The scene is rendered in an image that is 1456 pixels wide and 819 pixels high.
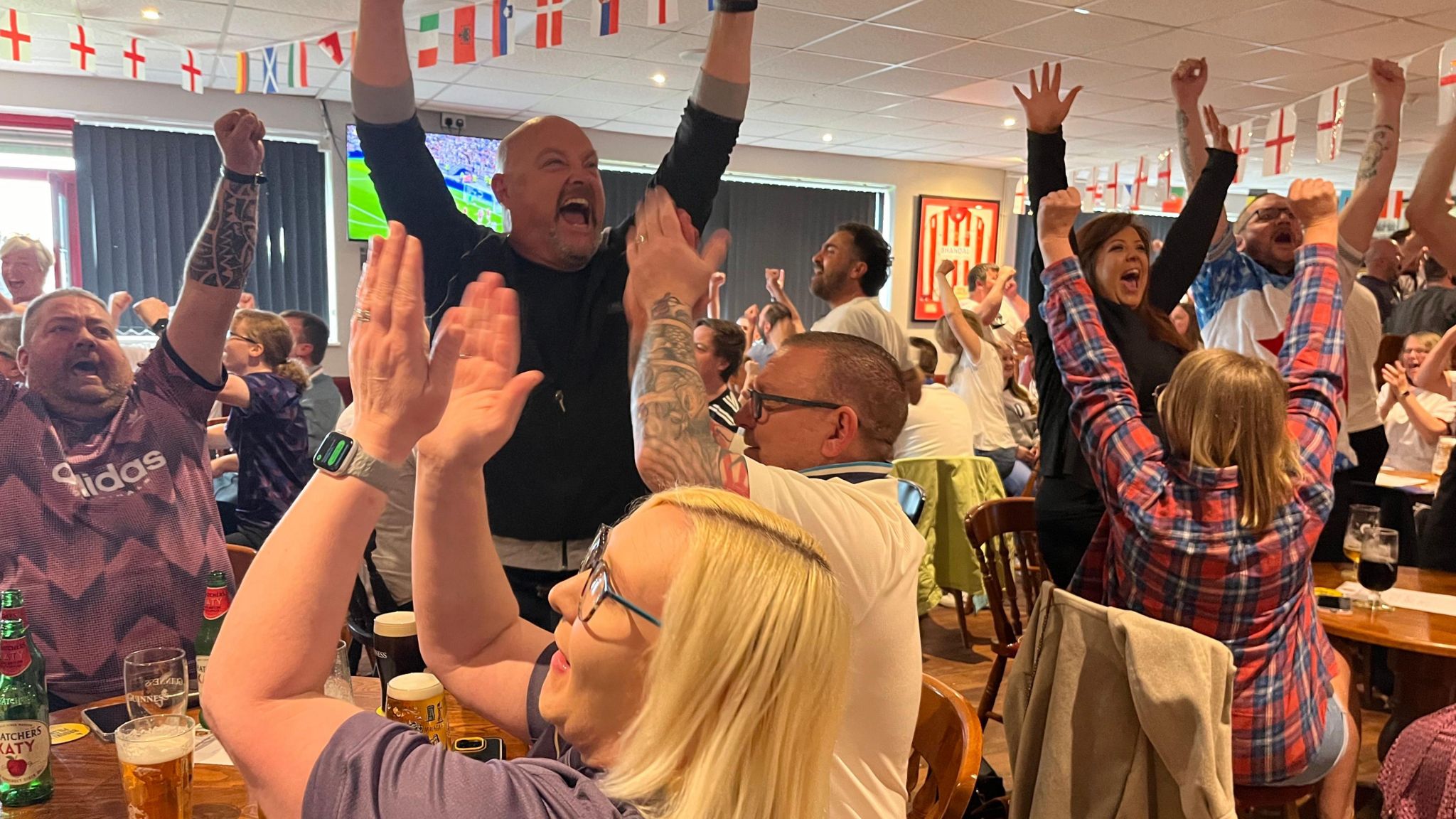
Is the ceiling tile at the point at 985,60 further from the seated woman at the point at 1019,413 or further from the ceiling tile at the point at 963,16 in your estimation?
the seated woman at the point at 1019,413

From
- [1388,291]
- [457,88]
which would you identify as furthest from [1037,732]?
[457,88]

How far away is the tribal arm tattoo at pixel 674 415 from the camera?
115 centimetres

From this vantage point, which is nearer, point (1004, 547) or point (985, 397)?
point (1004, 547)

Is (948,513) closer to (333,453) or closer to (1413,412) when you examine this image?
(1413,412)

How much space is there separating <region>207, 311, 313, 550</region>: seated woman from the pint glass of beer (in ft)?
6.46

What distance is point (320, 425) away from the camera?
Result: 3.53m

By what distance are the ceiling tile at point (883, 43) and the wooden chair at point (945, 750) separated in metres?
3.88

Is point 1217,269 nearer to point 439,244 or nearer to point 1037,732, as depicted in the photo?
point 1037,732

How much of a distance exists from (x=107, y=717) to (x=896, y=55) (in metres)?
4.71

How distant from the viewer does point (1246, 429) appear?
159cm

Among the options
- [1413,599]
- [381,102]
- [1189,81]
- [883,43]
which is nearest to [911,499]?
[381,102]

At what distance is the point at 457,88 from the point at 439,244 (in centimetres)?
455

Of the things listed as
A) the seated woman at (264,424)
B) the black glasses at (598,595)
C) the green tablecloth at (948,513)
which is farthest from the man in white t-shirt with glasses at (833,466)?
the green tablecloth at (948,513)

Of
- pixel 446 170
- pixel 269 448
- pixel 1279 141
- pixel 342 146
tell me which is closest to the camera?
pixel 269 448
